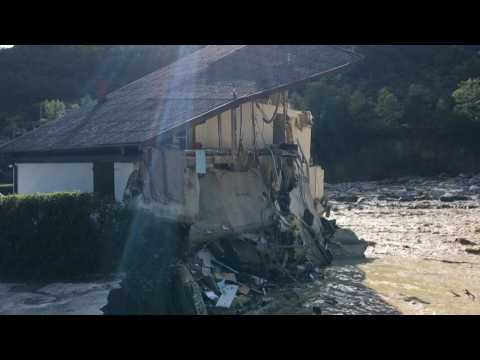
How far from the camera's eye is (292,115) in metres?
16.6

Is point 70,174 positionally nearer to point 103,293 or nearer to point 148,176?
point 148,176

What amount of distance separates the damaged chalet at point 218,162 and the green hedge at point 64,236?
759 mm

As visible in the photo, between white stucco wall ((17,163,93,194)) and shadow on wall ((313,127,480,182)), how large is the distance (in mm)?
42143

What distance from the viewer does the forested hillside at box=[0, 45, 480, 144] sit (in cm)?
5378

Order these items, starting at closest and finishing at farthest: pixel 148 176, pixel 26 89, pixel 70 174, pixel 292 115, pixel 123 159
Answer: pixel 148 176 < pixel 123 159 < pixel 70 174 < pixel 292 115 < pixel 26 89

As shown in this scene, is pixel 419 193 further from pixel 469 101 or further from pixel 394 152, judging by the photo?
pixel 469 101

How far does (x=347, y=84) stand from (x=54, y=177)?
5603cm

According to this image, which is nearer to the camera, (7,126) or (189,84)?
(189,84)

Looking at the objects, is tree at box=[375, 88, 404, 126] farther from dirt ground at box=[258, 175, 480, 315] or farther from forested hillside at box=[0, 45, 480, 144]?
dirt ground at box=[258, 175, 480, 315]

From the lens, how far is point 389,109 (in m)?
55.1

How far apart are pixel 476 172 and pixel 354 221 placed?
3203 centimetres

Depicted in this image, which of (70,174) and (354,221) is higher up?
(70,174)

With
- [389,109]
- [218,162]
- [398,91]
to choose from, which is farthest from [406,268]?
[398,91]

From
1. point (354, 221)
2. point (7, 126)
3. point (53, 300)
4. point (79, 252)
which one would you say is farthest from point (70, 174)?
point (7, 126)
